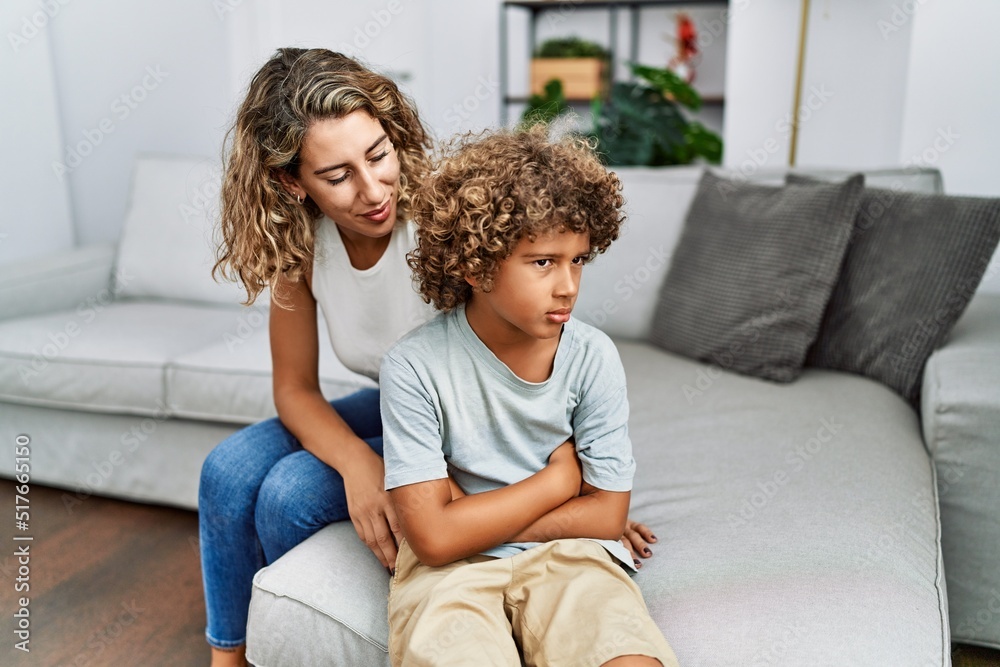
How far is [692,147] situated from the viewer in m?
3.23

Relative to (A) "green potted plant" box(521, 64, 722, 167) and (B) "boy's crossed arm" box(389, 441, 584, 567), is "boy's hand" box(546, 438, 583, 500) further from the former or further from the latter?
(A) "green potted plant" box(521, 64, 722, 167)

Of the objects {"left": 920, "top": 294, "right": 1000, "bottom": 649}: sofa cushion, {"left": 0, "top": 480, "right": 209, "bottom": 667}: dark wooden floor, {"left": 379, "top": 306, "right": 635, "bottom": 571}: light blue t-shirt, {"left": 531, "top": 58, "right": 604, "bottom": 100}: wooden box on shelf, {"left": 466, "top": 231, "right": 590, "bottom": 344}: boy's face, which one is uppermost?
{"left": 531, "top": 58, "right": 604, "bottom": 100}: wooden box on shelf

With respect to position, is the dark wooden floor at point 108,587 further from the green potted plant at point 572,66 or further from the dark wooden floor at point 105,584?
the green potted plant at point 572,66

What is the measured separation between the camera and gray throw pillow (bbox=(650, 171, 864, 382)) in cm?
181

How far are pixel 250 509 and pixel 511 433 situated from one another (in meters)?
0.49

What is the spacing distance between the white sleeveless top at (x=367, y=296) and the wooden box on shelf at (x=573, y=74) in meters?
3.51

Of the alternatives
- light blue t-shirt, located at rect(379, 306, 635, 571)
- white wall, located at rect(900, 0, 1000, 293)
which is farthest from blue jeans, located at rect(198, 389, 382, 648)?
white wall, located at rect(900, 0, 1000, 293)

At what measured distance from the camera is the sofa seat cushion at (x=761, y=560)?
1.03 meters

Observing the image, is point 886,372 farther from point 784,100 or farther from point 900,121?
point 784,100

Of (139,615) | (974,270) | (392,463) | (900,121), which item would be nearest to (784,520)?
(392,463)

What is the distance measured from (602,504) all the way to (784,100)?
264 cm

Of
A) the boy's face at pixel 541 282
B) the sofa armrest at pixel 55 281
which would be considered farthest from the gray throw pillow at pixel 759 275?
the sofa armrest at pixel 55 281

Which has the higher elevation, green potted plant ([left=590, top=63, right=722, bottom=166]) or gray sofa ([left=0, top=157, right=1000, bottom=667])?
green potted plant ([left=590, top=63, right=722, bottom=166])

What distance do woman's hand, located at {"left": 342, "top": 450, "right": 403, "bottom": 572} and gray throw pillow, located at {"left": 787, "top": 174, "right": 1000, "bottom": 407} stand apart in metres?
1.12
